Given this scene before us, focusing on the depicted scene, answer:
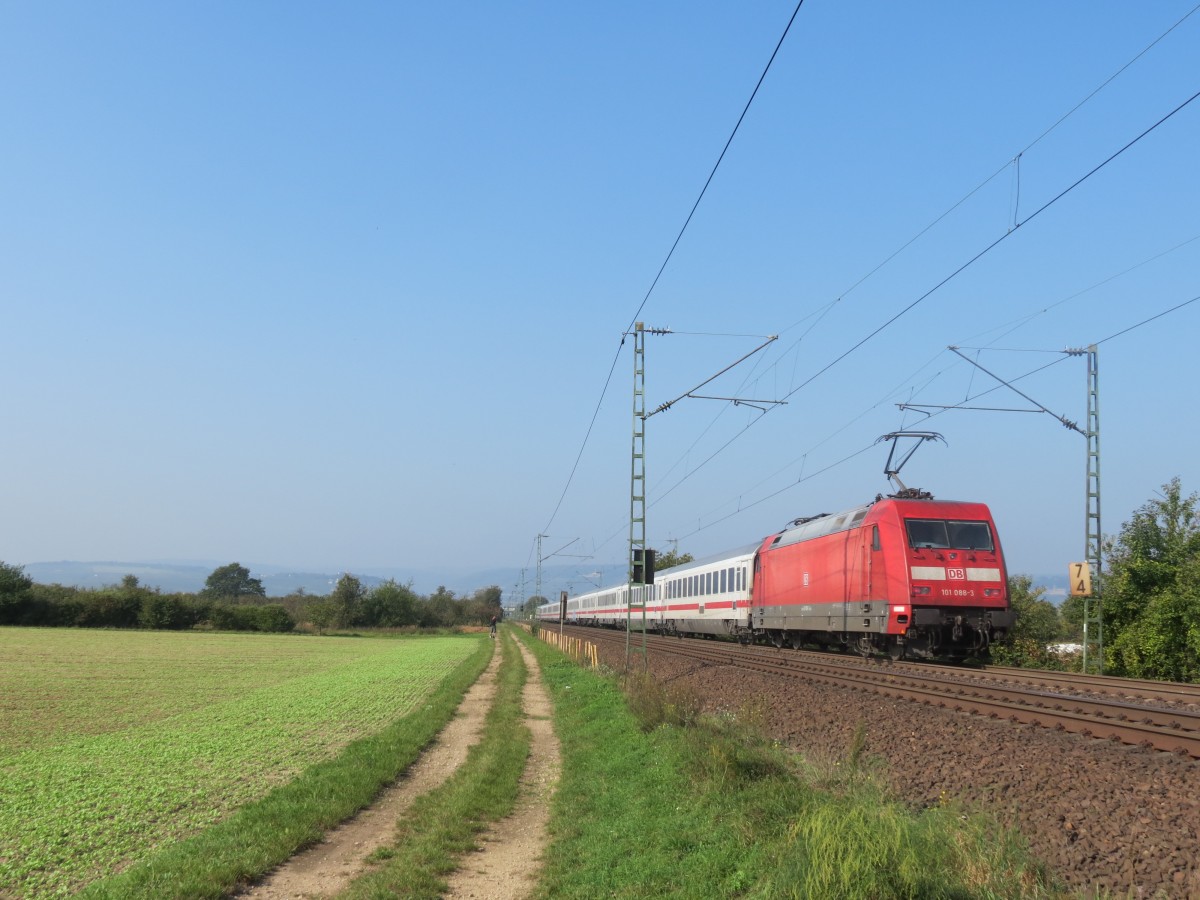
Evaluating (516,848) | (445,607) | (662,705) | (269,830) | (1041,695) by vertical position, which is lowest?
(445,607)

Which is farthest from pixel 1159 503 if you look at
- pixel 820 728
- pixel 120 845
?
pixel 120 845

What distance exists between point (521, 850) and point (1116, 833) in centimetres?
523

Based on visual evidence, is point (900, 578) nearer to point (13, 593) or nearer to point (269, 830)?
point (269, 830)

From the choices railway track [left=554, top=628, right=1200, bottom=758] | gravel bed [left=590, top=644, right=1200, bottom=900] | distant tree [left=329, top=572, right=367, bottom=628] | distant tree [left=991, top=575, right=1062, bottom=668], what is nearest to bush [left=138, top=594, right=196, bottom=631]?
distant tree [left=329, top=572, right=367, bottom=628]

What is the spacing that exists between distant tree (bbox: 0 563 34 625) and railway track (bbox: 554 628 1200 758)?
78382mm

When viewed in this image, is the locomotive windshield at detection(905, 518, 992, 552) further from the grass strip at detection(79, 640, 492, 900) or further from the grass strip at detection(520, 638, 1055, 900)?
the grass strip at detection(79, 640, 492, 900)

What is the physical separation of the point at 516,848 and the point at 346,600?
10211 centimetres

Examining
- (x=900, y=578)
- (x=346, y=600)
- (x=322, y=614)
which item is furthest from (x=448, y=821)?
(x=346, y=600)

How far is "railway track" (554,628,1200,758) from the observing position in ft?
34.1

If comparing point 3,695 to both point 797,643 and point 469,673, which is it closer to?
point 469,673

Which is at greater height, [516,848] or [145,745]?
[516,848]

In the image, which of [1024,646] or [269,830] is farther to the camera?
[1024,646]

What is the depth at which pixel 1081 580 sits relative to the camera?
2352 cm

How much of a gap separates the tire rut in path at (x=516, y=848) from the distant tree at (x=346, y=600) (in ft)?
311
